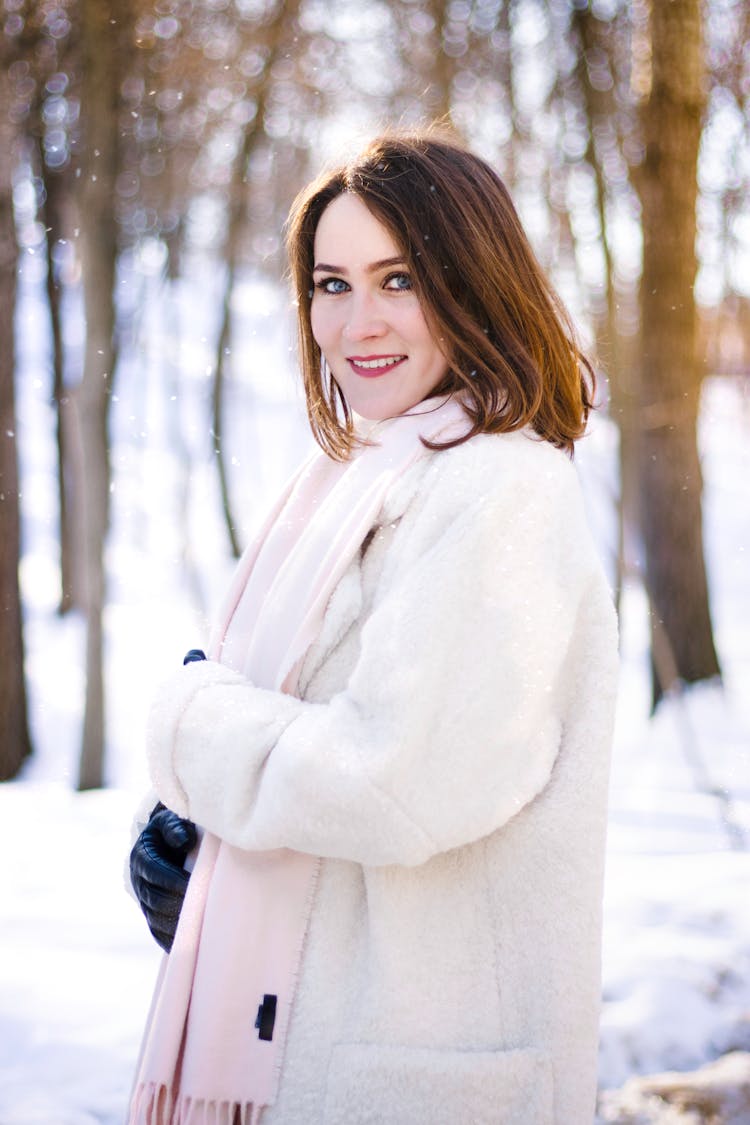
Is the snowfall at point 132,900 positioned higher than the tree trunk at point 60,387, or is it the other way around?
the tree trunk at point 60,387

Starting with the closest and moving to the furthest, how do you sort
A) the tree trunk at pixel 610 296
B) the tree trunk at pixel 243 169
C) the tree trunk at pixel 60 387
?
1. the tree trunk at pixel 610 296
2. the tree trunk at pixel 243 169
3. the tree trunk at pixel 60 387

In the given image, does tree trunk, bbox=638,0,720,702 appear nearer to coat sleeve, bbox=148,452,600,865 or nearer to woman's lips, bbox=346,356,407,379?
woman's lips, bbox=346,356,407,379

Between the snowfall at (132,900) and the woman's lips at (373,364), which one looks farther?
the snowfall at (132,900)

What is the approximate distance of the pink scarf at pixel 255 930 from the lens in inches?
55.8

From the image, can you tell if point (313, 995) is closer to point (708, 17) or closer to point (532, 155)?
point (708, 17)

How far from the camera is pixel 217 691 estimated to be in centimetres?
146

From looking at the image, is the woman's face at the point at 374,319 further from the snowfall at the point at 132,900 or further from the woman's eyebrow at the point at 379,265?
the snowfall at the point at 132,900

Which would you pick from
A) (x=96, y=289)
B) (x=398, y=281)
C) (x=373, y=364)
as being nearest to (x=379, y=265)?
(x=398, y=281)

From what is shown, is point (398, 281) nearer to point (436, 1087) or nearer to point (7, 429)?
point (436, 1087)

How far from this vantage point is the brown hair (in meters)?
1.56

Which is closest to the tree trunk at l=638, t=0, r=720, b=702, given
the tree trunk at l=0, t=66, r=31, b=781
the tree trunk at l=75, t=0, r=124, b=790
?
the tree trunk at l=75, t=0, r=124, b=790

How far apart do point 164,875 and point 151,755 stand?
224 millimetres

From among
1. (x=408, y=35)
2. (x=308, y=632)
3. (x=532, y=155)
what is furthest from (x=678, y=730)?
(x=308, y=632)

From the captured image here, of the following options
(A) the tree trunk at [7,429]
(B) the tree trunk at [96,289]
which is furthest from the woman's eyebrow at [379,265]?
(A) the tree trunk at [7,429]
